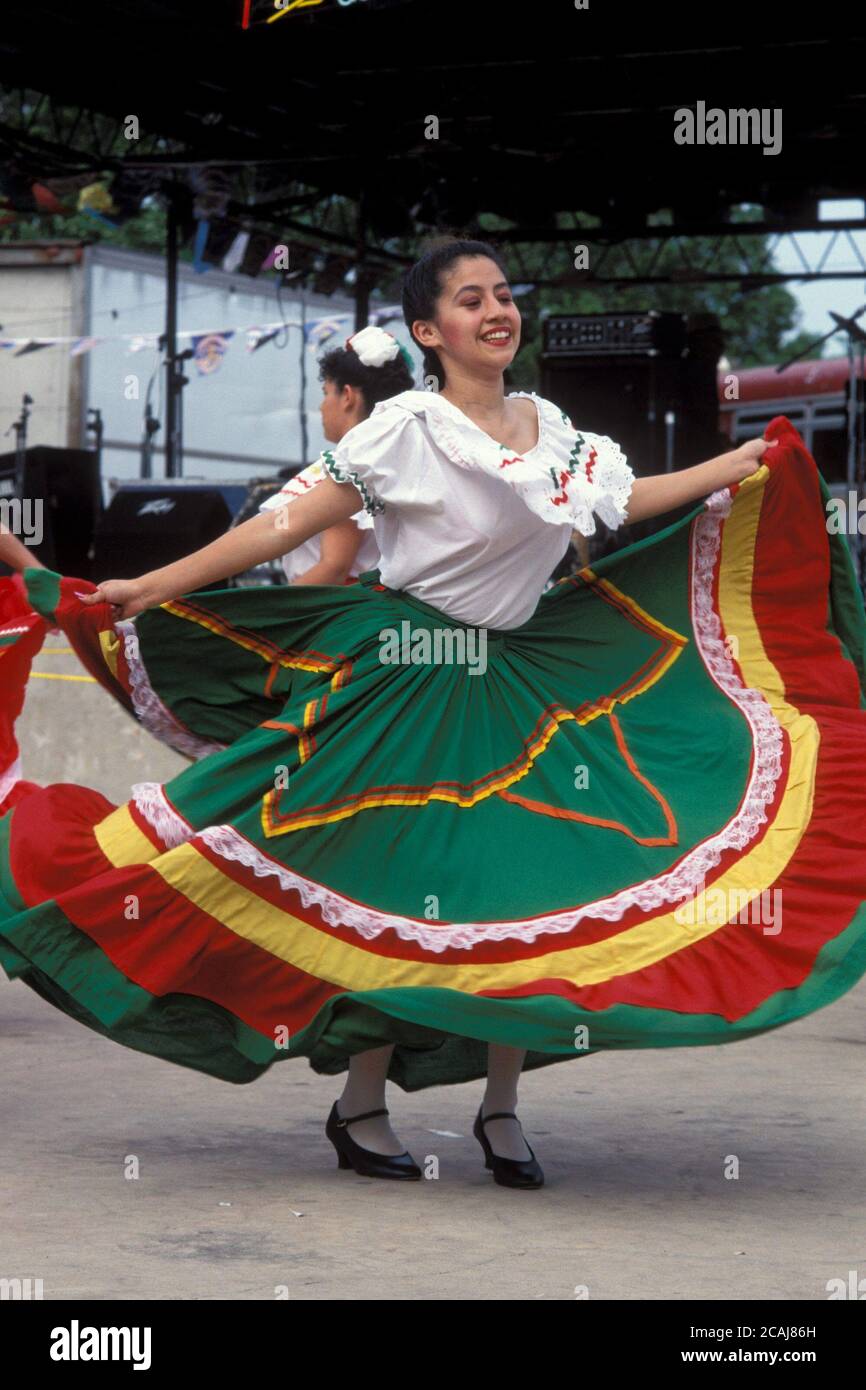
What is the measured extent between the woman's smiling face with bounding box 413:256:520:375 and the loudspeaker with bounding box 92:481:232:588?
36.5 feet

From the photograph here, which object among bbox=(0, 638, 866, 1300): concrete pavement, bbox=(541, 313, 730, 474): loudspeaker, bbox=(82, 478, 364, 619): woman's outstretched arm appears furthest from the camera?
bbox=(541, 313, 730, 474): loudspeaker

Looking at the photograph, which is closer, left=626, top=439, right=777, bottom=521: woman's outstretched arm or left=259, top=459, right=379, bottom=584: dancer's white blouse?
left=626, top=439, right=777, bottom=521: woman's outstretched arm

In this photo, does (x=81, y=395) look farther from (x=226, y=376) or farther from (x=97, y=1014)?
(x=97, y=1014)

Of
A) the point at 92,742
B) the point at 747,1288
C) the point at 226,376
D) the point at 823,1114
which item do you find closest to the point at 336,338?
the point at 226,376

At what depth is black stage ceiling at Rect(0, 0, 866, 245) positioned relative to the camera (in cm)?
1102

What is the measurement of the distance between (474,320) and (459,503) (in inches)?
14.6

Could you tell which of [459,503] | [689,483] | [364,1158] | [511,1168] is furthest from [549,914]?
[689,483]

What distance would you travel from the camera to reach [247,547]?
11.6ft

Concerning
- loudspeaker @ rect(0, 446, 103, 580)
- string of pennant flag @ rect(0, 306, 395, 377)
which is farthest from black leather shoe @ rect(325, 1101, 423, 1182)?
string of pennant flag @ rect(0, 306, 395, 377)

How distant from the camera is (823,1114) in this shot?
13.9 ft

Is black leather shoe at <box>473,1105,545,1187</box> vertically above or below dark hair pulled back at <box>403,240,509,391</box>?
below

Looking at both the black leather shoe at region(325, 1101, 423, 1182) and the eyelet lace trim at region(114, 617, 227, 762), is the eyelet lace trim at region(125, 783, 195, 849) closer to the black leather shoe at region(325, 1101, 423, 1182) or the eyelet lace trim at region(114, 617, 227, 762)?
the eyelet lace trim at region(114, 617, 227, 762)

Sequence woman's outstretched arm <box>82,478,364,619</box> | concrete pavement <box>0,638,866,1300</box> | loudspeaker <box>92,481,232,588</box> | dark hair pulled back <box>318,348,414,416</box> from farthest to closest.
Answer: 1. loudspeaker <box>92,481,232,588</box>
2. dark hair pulled back <box>318,348,414,416</box>
3. woman's outstretched arm <box>82,478,364,619</box>
4. concrete pavement <box>0,638,866,1300</box>

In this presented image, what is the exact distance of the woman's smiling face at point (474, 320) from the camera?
366 centimetres
